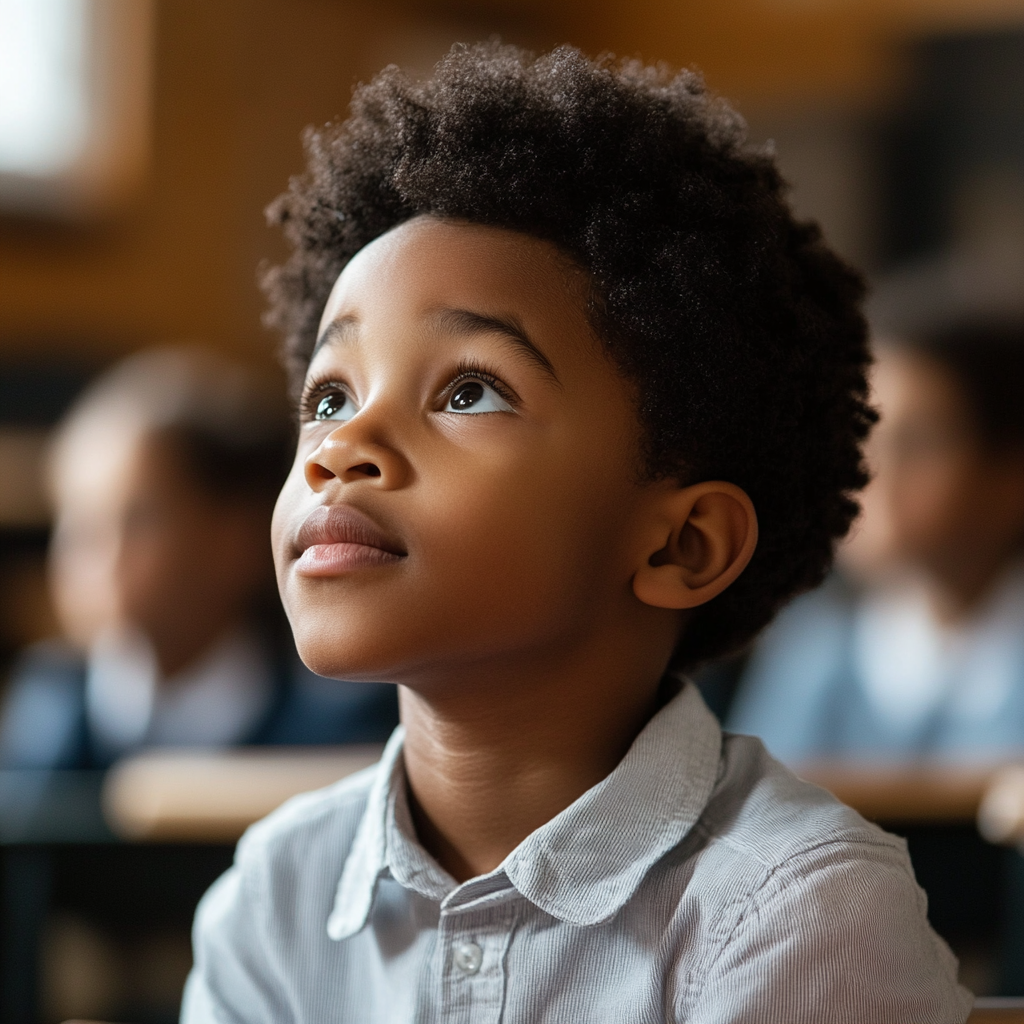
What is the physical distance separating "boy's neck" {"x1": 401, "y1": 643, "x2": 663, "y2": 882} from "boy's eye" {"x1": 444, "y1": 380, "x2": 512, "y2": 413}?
0.13 m

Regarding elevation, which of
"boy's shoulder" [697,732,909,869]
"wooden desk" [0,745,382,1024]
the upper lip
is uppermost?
the upper lip

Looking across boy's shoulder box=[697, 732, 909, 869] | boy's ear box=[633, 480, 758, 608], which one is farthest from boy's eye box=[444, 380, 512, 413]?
boy's shoulder box=[697, 732, 909, 869]

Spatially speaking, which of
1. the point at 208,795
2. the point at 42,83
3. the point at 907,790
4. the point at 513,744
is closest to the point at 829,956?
the point at 513,744

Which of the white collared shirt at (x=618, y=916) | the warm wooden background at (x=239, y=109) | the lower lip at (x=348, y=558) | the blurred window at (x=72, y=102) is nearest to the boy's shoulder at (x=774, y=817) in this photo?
the white collared shirt at (x=618, y=916)

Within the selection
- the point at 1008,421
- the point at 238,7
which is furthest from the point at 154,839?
the point at 238,7

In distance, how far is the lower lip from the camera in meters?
0.64

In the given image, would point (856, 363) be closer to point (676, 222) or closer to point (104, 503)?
point (676, 222)

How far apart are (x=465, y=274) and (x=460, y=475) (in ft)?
0.34

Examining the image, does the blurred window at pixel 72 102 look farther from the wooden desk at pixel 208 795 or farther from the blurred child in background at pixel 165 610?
the wooden desk at pixel 208 795

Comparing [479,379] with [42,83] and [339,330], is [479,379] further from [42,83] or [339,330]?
[42,83]

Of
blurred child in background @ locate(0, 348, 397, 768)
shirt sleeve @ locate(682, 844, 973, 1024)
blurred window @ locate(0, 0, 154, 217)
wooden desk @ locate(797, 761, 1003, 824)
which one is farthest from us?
blurred window @ locate(0, 0, 154, 217)

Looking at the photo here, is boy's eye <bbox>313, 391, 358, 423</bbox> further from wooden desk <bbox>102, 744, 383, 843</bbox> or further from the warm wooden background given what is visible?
the warm wooden background

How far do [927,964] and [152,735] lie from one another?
144 centimetres

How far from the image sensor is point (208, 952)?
777 millimetres
